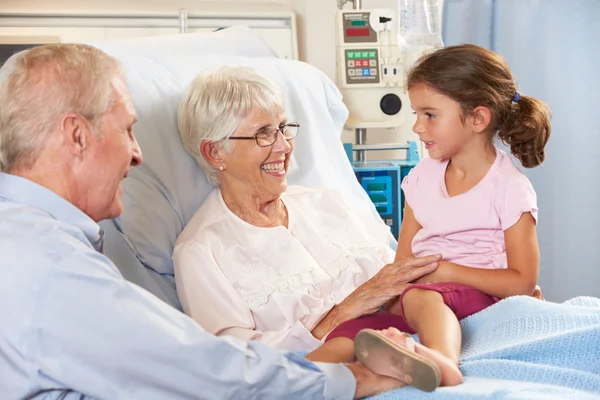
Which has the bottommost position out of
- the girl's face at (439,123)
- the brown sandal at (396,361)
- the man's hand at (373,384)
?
the man's hand at (373,384)

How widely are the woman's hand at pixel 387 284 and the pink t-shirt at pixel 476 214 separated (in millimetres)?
69

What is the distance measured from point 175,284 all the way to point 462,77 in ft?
2.69

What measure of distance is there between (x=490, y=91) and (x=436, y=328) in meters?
0.58

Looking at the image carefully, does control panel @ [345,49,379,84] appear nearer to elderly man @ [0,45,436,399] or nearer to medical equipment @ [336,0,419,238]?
medical equipment @ [336,0,419,238]

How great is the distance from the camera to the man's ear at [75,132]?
4.06 feet

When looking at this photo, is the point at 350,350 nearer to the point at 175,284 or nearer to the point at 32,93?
the point at 175,284

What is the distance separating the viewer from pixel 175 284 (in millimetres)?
1829

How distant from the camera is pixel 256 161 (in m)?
1.88

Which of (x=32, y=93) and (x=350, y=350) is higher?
(x=32, y=93)

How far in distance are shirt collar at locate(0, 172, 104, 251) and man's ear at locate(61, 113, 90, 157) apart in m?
0.08

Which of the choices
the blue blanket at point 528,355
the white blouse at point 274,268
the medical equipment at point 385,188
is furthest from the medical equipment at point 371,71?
the blue blanket at point 528,355

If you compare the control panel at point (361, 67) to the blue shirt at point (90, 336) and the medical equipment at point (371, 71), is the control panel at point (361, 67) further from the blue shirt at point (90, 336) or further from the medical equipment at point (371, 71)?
the blue shirt at point (90, 336)

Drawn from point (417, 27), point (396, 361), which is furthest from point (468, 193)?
point (417, 27)

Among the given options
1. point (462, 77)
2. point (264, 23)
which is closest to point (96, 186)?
point (462, 77)
